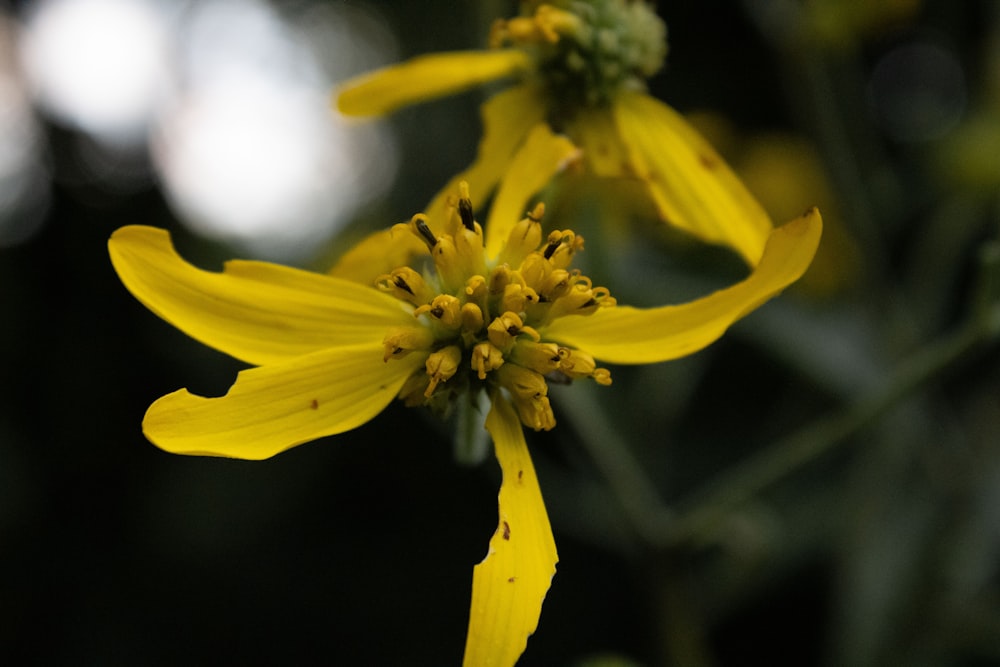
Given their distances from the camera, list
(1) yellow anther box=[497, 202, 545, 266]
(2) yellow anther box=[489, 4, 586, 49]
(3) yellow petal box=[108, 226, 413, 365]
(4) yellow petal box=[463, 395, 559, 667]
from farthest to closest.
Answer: (2) yellow anther box=[489, 4, 586, 49] < (1) yellow anther box=[497, 202, 545, 266] < (3) yellow petal box=[108, 226, 413, 365] < (4) yellow petal box=[463, 395, 559, 667]

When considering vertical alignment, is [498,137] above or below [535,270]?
above

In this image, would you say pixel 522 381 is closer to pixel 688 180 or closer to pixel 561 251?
pixel 561 251

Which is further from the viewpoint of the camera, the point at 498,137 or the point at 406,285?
the point at 498,137

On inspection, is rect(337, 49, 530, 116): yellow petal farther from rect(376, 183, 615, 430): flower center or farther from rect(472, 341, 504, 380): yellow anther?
rect(472, 341, 504, 380): yellow anther

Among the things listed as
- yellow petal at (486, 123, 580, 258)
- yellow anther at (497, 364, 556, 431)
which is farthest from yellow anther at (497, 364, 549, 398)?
yellow petal at (486, 123, 580, 258)

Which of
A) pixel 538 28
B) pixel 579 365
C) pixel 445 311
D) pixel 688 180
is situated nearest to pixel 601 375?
pixel 579 365

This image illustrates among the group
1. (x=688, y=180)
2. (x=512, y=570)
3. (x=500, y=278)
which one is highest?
(x=688, y=180)

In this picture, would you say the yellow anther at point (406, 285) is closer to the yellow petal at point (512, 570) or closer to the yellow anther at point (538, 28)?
the yellow petal at point (512, 570)
